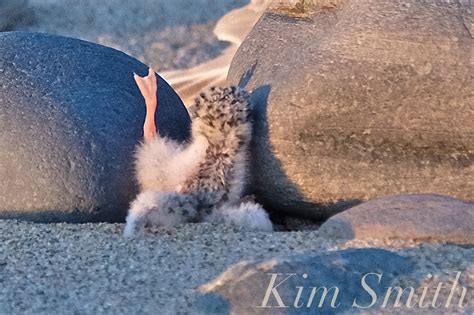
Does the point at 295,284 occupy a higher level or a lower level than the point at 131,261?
higher

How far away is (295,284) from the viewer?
8.86ft

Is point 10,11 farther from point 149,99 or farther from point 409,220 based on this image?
point 409,220

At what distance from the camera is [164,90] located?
442 centimetres

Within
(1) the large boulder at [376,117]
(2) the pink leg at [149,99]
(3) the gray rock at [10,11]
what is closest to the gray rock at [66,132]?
(2) the pink leg at [149,99]

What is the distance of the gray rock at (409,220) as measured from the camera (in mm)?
3172

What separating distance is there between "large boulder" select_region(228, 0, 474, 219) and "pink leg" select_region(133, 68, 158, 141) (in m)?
Result: 0.42

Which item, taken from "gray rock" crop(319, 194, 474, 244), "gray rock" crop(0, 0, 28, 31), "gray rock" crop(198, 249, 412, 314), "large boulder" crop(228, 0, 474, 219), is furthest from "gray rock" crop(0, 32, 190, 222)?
"gray rock" crop(0, 0, 28, 31)

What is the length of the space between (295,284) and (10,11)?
23.7 feet

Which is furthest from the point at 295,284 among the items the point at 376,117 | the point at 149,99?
the point at 149,99

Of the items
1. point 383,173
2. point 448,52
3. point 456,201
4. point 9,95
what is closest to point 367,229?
point 456,201

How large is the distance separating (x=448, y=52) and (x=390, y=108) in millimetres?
318

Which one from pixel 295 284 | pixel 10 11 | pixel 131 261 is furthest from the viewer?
pixel 10 11

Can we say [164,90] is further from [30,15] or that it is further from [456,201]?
[30,15]

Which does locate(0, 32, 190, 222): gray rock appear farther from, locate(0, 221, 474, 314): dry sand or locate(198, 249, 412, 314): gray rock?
locate(198, 249, 412, 314): gray rock
